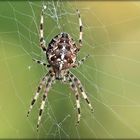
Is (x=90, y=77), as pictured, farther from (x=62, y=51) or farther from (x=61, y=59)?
(x=62, y=51)

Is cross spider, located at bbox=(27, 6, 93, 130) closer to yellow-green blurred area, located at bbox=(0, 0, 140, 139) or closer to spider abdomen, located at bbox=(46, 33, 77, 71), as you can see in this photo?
spider abdomen, located at bbox=(46, 33, 77, 71)

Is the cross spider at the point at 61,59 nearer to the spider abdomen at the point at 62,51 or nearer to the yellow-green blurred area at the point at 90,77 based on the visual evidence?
the spider abdomen at the point at 62,51

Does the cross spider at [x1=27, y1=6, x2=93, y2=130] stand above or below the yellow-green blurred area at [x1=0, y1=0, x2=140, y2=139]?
above

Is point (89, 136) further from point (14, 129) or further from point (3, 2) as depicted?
point (3, 2)

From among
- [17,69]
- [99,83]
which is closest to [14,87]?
[17,69]

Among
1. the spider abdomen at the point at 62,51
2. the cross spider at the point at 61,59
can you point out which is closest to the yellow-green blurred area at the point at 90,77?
the cross spider at the point at 61,59

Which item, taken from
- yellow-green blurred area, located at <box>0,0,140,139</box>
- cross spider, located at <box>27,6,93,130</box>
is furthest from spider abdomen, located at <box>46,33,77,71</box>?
yellow-green blurred area, located at <box>0,0,140,139</box>
